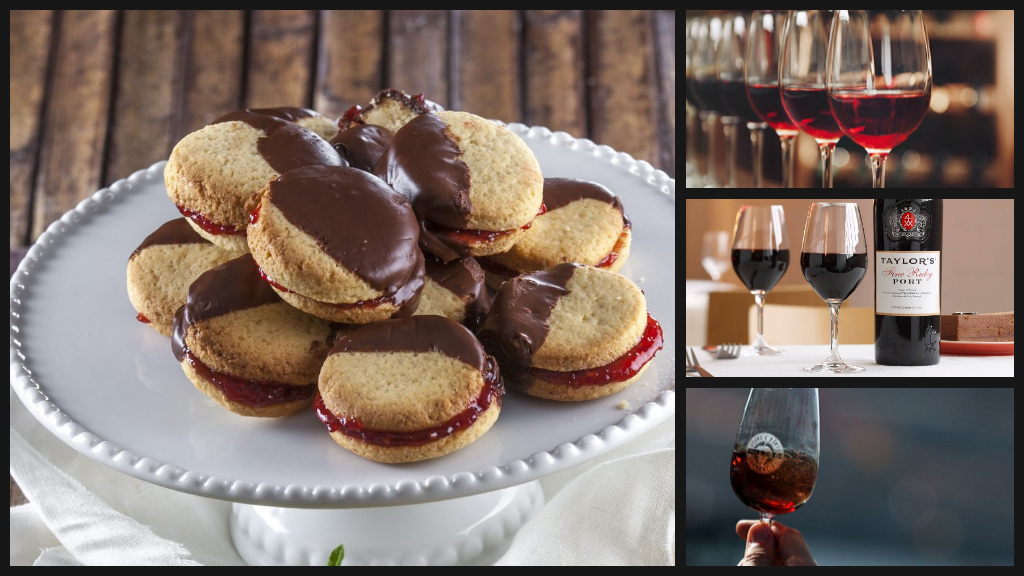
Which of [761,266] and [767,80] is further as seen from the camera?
[767,80]

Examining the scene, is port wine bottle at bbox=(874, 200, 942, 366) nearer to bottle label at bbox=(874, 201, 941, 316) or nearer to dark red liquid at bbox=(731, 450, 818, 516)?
bottle label at bbox=(874, 201, 941, 316)

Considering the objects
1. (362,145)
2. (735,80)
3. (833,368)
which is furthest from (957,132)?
(833,368)

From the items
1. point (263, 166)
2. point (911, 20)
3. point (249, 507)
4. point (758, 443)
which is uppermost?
point (911, 20)

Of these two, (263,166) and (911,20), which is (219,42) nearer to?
(263,166)

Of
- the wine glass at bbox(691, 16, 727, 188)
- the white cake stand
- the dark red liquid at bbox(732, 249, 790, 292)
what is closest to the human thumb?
the white cake stand

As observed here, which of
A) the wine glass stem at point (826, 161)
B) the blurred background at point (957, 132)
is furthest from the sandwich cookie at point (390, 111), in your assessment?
the blurred background at point (957, 132)

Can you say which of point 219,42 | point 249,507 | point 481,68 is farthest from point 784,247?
point 219,42

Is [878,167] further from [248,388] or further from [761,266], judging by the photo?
[248,388]
